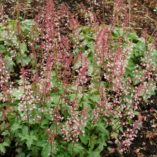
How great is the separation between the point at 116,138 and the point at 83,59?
1109 millimetres

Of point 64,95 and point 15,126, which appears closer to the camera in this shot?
point 15,126

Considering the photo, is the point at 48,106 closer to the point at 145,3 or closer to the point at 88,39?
the point at 88,39

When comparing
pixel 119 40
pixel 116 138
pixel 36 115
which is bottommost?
pixel 116 138

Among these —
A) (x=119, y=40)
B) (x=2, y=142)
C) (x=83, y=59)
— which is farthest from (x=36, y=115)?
(x=119, y=40)

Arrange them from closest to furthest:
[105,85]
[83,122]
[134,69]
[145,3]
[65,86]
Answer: [83,122]
[65,86]
[105,85]
[134,69]
[145,3]

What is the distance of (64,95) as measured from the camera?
5.75 metres

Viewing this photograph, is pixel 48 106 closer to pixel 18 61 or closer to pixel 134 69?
pixel 18 61

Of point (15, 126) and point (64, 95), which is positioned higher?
point (64, 95)

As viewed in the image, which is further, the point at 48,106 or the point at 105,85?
the point at 105,85

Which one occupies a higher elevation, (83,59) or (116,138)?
(83,59)

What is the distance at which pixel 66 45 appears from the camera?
6.10 metres

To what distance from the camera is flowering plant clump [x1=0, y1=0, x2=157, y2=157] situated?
17.9ft

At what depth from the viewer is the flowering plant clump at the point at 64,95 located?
17.9ft

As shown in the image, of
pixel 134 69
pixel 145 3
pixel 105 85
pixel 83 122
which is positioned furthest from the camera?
pixel 145 3
